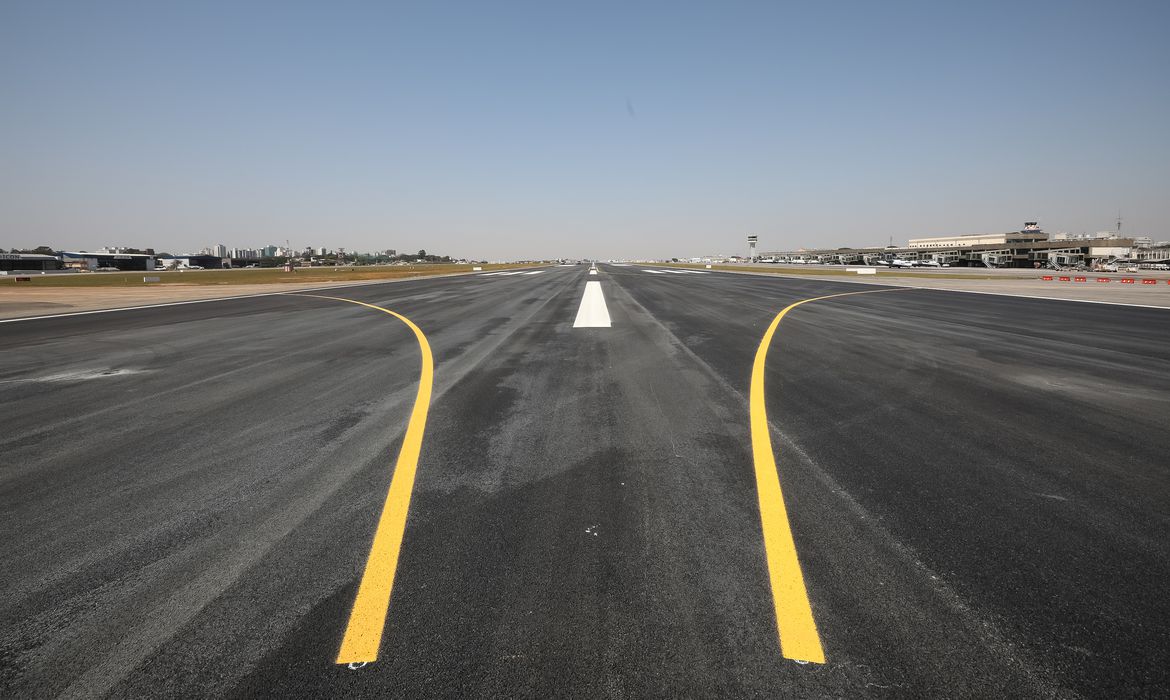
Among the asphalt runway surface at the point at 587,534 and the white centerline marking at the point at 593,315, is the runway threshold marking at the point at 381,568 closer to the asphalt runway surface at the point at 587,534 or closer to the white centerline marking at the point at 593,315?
the asphalt runway surface at the point at 587,534

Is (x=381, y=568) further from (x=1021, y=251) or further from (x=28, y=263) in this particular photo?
(x=1021, y=251)

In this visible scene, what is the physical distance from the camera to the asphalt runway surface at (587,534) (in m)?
1.55

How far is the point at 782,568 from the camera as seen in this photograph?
201 centimetres

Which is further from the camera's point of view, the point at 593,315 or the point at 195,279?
the point at 195,279

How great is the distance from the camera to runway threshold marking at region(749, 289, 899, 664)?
1.62 meters

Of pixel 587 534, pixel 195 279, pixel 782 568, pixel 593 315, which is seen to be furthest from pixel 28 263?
pixel 782 568

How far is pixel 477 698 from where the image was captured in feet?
4.72

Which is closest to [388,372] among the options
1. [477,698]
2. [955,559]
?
[477,698]

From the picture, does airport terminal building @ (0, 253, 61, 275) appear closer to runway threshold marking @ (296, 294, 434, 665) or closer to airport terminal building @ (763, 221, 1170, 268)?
runway threshold marking @ (296, 294, 434, 665)

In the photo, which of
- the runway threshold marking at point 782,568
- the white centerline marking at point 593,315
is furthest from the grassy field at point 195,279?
the runway threshold marking at point 782,568

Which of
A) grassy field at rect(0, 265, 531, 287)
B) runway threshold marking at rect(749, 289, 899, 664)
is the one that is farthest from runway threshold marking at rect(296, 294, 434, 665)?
grassy field at rect(0, 265, 531, 287)

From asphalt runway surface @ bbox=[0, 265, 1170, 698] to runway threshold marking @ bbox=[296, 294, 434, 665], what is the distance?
0.05 metres

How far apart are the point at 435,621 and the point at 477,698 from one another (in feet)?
1.18

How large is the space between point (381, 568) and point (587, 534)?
0.90m
